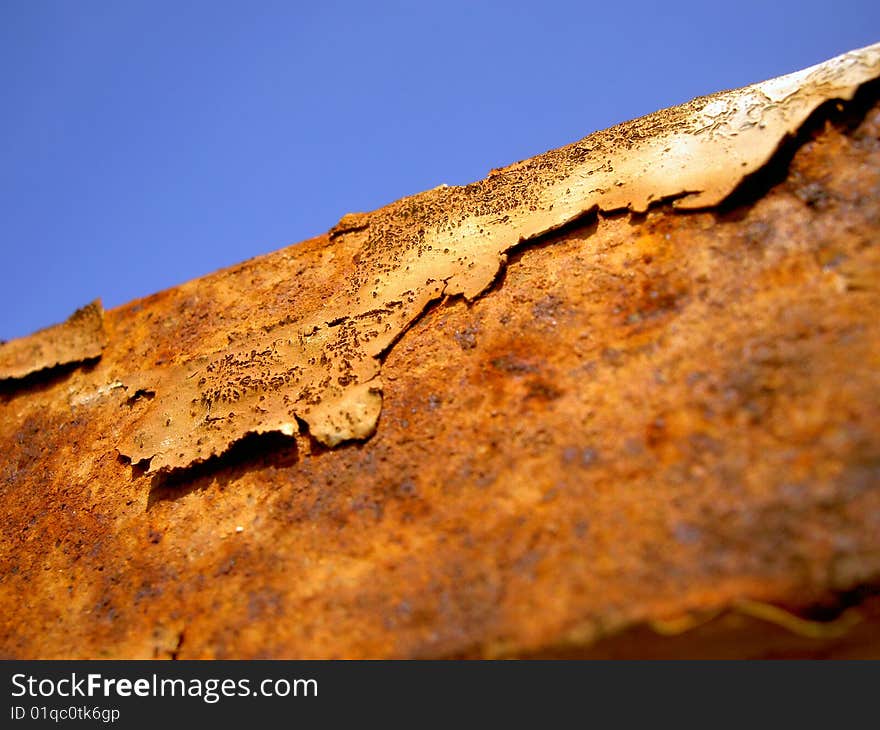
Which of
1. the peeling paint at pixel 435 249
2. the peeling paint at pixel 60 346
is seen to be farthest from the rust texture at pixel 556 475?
the peeling paint at pixel 60 346

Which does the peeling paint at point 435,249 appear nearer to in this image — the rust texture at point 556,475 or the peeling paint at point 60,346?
the rust texture at point 556,475

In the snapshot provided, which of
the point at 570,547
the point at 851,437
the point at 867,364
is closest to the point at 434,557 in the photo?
the point at 570,547

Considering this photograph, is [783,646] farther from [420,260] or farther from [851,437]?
[420,260]

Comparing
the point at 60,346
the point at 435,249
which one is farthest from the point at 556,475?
the point at 60,346

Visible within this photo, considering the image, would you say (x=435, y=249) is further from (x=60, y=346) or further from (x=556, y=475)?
(x=60, y=346)

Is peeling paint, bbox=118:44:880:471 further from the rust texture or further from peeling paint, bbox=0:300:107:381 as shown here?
peeling paint, bbox=0:300:107:381

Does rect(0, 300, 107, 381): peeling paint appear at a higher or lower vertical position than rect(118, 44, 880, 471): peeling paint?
higher

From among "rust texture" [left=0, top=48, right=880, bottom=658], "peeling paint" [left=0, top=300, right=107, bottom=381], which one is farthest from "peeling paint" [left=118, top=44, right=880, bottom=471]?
"peeling paint" [left=0, top=300, right=107, bottom=381]
